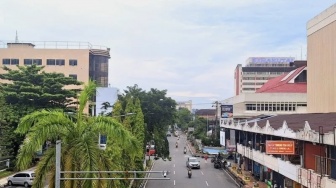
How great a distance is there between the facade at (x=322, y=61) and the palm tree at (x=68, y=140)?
81.9 ft

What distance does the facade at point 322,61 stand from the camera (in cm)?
3244

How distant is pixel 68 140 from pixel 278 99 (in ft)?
174

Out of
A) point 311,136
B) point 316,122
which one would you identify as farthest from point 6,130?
point 311,136

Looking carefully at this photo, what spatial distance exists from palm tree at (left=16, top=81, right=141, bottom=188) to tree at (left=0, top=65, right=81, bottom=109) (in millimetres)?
30517

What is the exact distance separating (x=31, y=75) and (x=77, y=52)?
26845 mm

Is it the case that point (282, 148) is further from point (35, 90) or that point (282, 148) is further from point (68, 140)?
point (35, 90)

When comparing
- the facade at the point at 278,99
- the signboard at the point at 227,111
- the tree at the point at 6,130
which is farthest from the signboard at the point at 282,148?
the signboard at the point at 227,111

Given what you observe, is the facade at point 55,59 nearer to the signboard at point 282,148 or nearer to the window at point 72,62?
the window at point 72,62

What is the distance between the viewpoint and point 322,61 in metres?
34.9

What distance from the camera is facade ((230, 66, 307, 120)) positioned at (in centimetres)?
6013

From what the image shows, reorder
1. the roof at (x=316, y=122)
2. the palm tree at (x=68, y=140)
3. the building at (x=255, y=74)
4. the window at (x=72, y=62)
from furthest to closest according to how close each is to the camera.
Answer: the building at (x=255, y=74) < the window at (x=72, y=62) < the roof at (x=316, y=122) < the palm tree at (x=68, y=140)

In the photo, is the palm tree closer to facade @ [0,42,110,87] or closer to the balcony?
the balcony

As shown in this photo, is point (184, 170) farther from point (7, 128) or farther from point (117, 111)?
point (117, 111)

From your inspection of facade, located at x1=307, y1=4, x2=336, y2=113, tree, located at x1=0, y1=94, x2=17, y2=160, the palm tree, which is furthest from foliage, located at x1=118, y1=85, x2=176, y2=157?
the palm tree
